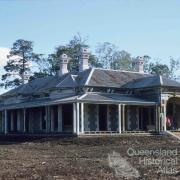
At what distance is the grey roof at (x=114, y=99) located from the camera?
3356cm

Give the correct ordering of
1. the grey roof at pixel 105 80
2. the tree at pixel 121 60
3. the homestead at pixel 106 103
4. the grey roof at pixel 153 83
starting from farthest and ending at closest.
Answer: the tree at pixel 121 60
the grey roof at pixel 105 80
the grey roof at pixel 153 83
the homestead at pixel 106 103

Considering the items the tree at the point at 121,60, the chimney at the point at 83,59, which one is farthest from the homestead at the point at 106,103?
the tree at the point at 121,60

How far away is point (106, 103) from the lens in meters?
34.0

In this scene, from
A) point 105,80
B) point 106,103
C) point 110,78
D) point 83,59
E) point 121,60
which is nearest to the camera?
point 106,103

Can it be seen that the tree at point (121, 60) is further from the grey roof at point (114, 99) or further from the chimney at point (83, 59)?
the grey roof at point (114, 99)

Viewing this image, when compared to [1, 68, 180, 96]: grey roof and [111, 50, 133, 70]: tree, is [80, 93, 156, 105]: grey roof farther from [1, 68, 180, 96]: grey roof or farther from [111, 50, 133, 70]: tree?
[111, 50, 133, 70]: tree

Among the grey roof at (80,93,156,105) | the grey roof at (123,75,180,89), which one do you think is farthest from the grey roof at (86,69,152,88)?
the grey roof at (80,93,156,105)

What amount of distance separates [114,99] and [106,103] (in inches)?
42.2

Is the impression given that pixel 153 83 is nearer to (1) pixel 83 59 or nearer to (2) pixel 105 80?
(2) pixel 105 80

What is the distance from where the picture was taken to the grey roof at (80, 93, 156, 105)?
33.6 meters

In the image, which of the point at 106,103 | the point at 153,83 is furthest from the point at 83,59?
the point at 106,103

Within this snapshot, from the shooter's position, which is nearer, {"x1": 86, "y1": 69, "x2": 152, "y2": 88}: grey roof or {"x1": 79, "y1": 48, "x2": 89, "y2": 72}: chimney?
{"x1": 86, "y1": 69, "x2": 152, "y2": 88}: grey roof

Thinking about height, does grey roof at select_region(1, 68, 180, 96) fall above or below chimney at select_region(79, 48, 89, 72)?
below

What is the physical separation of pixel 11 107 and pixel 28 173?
29.0 metres
